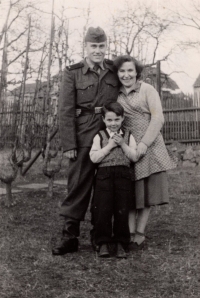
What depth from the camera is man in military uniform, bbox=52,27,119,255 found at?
11.8ft

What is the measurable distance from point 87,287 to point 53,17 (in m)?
4.19

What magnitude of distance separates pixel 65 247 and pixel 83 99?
1.26m

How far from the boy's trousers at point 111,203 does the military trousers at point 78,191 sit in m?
0.20

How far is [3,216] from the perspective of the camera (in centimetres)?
473

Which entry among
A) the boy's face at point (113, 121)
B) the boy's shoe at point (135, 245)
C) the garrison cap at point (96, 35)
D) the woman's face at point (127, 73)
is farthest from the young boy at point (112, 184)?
the garrison cap at point (96, 35)

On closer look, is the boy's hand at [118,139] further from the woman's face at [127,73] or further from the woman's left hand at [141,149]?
the woman's face at [127,73]

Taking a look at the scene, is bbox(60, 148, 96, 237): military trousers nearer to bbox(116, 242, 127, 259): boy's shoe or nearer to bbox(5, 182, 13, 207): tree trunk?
bbox(116, 242, 127, 259): boy's shoe

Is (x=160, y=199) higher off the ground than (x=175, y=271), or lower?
higher

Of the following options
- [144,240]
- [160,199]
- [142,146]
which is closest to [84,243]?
[144,240]

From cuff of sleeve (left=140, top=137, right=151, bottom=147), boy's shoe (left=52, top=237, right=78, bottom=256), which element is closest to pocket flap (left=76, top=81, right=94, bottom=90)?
cuff of sleeve (left=140, top=137, right=151, bottom=147)

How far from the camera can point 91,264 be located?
3.17 metres

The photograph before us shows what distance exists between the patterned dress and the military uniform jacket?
0.63ft

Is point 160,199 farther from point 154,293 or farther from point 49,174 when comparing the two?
A: point 49,174

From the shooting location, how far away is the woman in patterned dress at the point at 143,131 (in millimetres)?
3561
